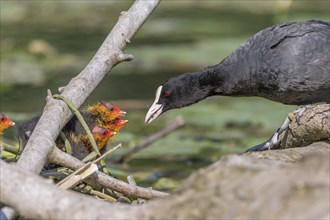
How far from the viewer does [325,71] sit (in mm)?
4949

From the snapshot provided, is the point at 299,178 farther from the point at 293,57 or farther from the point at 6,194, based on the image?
the point at 293,57

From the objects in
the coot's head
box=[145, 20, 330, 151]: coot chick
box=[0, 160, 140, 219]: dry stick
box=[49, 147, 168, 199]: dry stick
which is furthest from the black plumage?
box=[0, 160, 140, 219]: dry stick

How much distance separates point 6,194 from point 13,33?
28.7 ft

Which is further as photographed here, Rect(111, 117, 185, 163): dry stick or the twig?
Rect(111, 117, 185, 163): dry stick

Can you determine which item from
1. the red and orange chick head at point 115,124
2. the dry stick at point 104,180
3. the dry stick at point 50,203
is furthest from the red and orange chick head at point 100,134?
the dry stick at point 50,203

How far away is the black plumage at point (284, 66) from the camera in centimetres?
494

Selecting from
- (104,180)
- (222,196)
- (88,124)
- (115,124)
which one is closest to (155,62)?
(115,124)

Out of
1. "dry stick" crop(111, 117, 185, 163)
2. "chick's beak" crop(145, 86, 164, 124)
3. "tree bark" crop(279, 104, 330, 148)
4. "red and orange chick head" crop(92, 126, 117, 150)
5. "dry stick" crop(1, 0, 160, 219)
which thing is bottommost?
"dry stick" crop(111, 117, 185, 163)

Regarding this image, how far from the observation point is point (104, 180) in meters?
4.00

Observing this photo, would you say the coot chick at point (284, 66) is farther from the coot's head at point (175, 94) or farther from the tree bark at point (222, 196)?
the tree bark at point (222, 196)

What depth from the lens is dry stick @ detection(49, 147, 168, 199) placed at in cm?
392

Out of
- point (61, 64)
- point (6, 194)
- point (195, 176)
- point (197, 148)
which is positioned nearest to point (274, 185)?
point (195, 176)

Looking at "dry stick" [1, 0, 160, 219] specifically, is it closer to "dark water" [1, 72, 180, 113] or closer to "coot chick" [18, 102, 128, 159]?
"coot chick" [18, 102, 128, 159]

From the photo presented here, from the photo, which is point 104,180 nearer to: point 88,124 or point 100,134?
point 100,134
